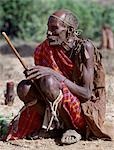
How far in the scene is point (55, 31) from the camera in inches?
237

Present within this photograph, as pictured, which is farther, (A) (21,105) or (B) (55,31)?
(A) (21,105)

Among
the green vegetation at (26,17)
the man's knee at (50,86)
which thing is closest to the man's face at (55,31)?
the man's knee at (50,86)

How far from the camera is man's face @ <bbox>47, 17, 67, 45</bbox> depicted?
6008 mm

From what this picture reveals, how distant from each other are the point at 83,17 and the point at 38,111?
14050mm

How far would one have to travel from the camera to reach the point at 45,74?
5.83m

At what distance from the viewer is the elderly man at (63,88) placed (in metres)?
5.93

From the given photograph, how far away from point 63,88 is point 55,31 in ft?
1.80

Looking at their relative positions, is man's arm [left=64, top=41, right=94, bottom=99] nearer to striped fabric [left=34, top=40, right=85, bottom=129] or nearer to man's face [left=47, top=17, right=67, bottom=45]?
striped fabric [left=34, top=40, right=85, bottom=129]

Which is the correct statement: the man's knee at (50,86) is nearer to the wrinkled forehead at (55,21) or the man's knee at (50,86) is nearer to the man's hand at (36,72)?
the man's hand at (36,72)

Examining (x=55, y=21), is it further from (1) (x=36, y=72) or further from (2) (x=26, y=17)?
(2) (x=26, y=17)

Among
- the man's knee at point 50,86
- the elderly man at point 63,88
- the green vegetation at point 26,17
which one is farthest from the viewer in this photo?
the green vegetation at point 26,17

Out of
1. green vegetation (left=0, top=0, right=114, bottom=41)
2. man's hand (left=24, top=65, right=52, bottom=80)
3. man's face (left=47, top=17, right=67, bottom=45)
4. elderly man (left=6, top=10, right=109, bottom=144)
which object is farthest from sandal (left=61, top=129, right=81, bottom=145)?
green vegetation (left=0, top=0, right=114, bottom=41)

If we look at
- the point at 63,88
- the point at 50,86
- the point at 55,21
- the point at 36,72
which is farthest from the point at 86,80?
the point at 55,21

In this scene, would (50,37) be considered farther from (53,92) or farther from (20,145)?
(20,145)
